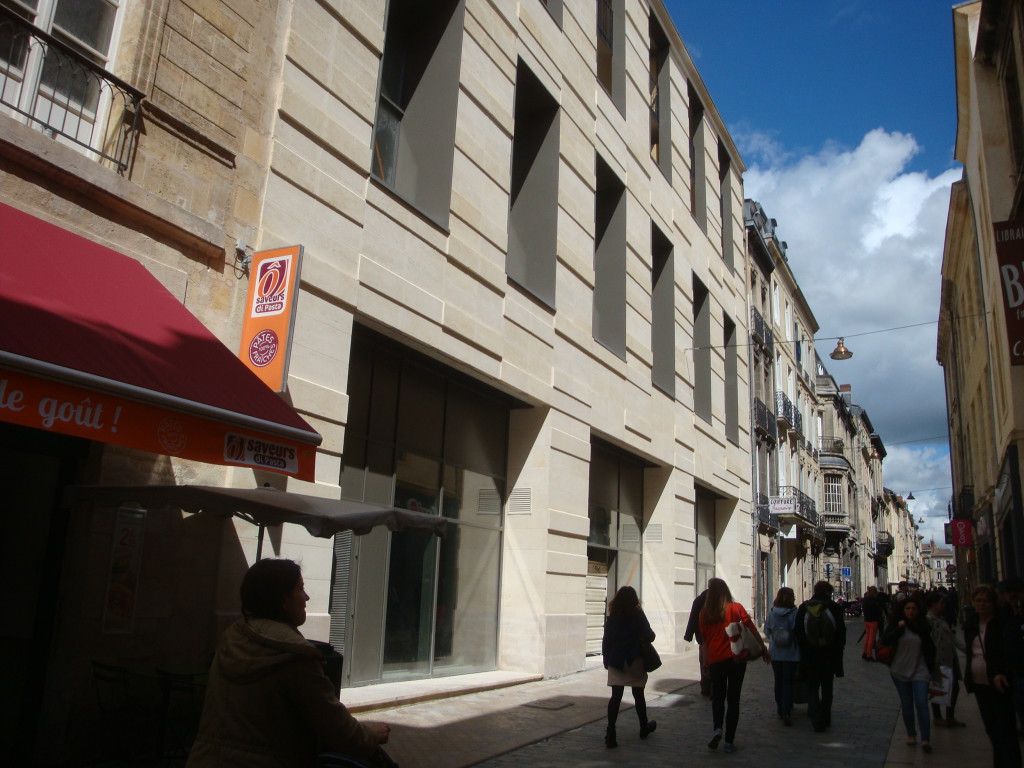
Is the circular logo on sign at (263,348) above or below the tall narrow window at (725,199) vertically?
below

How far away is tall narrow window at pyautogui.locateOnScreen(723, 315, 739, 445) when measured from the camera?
83.7 ft

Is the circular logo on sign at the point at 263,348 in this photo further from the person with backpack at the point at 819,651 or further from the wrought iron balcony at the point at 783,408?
the wrought iron balcony at the point at 783,408

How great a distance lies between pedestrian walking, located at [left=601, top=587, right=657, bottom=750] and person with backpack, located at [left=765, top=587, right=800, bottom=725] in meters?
2.11

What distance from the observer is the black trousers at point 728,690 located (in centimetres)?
835

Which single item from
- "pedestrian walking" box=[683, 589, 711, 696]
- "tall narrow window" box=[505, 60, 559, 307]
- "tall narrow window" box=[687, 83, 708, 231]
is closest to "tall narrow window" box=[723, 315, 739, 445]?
"tall narrow window" box=[687, 83, 708, 231]

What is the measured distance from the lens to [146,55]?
24.8 feet

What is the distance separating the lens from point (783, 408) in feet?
123

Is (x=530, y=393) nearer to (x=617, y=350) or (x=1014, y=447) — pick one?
(x=617, y=350)

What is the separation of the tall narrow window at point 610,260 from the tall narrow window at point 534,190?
7.09ft

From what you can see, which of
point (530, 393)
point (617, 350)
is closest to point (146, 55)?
point (530, 393)

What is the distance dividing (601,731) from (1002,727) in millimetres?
3939

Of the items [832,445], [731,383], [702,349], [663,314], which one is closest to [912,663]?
[663,314]

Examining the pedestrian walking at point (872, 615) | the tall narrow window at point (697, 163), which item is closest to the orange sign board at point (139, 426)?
the pedestrian walking at point (872, 615)

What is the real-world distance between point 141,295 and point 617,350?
11.7m
